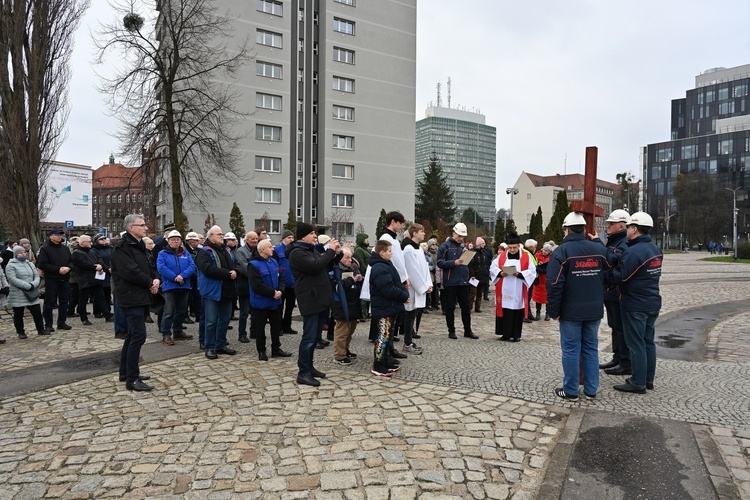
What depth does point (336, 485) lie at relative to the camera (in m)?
3.66

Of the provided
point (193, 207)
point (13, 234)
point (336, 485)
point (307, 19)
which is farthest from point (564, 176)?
point (336, 485)

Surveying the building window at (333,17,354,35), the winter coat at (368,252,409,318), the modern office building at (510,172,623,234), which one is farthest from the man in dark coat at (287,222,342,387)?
the modern office building at (510,172,623,234)

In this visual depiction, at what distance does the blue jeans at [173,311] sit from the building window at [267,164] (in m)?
33.7

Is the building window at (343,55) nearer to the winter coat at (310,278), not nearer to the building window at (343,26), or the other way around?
the building window at (343,26)

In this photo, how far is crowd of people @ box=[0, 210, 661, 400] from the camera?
568cm

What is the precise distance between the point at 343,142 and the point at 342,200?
517 centimetres

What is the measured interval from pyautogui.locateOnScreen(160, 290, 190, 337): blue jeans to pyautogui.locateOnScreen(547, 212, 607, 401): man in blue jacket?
21.3ft

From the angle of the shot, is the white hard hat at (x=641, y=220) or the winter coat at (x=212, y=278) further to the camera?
the winter coat at (x=212, y=278)

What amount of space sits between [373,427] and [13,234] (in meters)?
18.0

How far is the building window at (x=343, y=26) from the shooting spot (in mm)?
43875

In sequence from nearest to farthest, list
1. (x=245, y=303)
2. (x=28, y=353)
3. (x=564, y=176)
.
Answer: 1. (x=28, y=353)
2. (x=245, y=303)
3. (x=564, y=176)

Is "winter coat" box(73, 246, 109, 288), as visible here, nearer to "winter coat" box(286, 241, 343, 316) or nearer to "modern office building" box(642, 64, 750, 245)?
"winter coat" box(286, 241, 343, 316)

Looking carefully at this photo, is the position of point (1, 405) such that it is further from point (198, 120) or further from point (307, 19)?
point (307, 19)

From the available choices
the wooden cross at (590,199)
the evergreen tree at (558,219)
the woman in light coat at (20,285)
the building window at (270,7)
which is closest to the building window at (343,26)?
the building window at (270,7)
